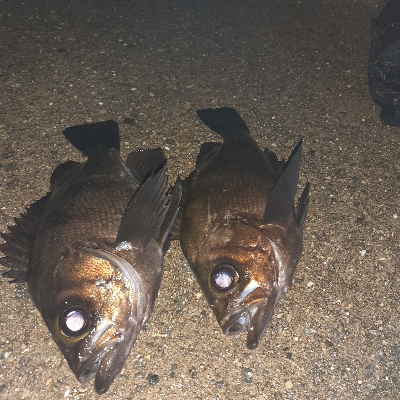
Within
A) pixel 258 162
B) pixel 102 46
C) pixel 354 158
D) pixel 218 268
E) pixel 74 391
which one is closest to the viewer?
pixel 218 268

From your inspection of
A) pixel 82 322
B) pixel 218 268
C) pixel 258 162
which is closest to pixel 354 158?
pixel 258 162

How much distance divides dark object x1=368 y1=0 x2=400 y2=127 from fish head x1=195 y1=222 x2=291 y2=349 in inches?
91.7

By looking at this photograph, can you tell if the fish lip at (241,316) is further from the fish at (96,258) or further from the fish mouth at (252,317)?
the fish at (96,258)

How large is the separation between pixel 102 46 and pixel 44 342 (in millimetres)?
3313

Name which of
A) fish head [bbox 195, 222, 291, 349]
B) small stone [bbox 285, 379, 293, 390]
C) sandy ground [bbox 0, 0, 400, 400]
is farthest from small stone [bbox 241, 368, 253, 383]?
fish head [bbox 195, 222, 291, 349]

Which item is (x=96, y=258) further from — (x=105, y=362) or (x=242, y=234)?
(x=242, y=234)

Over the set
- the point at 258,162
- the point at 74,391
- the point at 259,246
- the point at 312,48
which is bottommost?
the point at 74,391

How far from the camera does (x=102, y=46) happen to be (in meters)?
4.69

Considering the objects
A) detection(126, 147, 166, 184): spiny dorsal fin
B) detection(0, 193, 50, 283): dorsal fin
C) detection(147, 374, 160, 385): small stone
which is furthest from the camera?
detection(126, 147, 166, 184): spiny dorsal fin

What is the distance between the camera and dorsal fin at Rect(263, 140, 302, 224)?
104 inches

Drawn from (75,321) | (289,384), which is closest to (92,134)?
(75,321)

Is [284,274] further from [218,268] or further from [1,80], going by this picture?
[1,80]

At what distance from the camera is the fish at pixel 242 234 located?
2.48 metres

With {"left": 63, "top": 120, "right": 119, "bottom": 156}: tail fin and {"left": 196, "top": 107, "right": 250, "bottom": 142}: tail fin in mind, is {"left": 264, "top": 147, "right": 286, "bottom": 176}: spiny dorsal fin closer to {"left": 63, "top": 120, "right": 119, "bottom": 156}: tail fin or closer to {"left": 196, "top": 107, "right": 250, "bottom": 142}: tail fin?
{"left": 196, "top": 107, "right": 250, "bottom": 142}: tail fin
